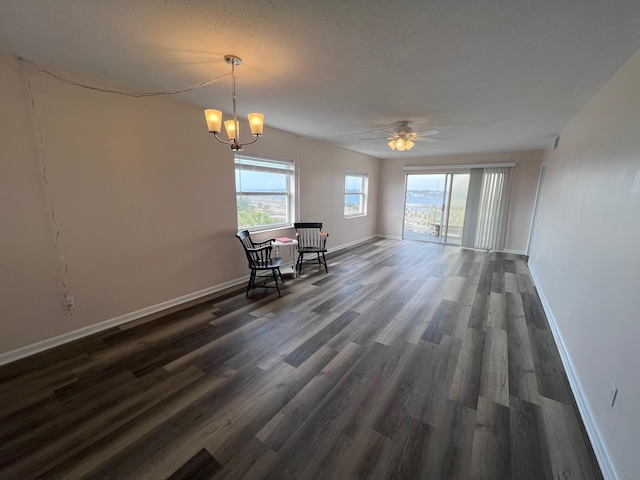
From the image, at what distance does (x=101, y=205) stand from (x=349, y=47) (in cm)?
269

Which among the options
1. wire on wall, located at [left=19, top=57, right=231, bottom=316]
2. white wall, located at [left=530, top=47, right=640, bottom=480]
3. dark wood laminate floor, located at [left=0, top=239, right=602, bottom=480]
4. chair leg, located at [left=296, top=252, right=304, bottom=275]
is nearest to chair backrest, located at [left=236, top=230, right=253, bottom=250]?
dark wood laminate floor, located at [left=0, top=239, right=602, bottom=480]

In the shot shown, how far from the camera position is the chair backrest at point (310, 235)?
16.5 ft

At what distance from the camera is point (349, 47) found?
1.83 metres

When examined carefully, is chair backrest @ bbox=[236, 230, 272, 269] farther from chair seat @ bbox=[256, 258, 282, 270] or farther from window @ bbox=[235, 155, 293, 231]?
window @ bbox=[235, 155, 293, 231]

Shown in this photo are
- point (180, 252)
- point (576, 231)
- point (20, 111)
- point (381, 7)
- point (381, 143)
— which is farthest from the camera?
point (381, 143)

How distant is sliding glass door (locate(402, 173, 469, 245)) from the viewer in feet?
22.8

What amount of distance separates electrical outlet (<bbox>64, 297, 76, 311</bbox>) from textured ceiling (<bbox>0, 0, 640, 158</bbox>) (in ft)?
6.73

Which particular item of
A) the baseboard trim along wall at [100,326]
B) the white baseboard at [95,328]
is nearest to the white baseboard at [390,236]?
the baseboard trim along wall at [100,326]

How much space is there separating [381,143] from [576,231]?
3.64m

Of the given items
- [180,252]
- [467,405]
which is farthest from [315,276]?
[467,405]

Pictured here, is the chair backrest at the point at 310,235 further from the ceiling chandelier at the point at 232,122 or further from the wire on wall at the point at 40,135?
the wire on wall at the point at 40,135

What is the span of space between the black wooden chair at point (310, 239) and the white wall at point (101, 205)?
4.56ft

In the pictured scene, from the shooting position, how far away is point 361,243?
23.9 feet

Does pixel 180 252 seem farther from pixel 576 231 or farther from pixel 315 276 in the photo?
pixel 576 231
